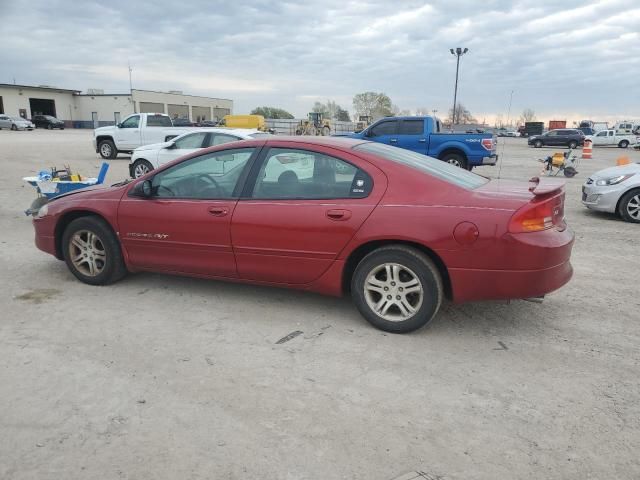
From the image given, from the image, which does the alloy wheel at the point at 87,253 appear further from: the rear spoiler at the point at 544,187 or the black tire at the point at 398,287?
the rear spoiler at the point at 544,187

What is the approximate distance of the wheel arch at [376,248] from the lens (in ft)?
12.2

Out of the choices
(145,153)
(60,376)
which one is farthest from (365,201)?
(145,153)

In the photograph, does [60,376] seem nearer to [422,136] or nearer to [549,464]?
[549,464]

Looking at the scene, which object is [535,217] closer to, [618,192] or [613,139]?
[618,192]

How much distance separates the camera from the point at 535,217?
3545 mm

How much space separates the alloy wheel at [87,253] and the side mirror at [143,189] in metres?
0.63

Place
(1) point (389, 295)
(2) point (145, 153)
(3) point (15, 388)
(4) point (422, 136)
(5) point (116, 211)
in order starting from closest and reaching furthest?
(3) point (15, 388)
(1) point (389, 295)
(5) point (116, 211)
(2) point (145, 153)
(4) point (422, 136)

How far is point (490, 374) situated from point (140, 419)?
2192 mm

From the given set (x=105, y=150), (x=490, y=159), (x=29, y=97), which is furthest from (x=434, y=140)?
(x=29, y=97)

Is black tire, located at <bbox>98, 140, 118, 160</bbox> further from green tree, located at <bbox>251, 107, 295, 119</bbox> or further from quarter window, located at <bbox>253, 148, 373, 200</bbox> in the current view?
green tree, located at <bbox>251, 107, 295, 119</bbox>

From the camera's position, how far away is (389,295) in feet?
12.5

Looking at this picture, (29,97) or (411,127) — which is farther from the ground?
(29,97)

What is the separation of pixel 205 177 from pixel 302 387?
7.27 ft

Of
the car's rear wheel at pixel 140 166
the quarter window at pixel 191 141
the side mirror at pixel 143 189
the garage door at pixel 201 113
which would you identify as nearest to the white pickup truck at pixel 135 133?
the car's rear wheel at pixel 140 166
